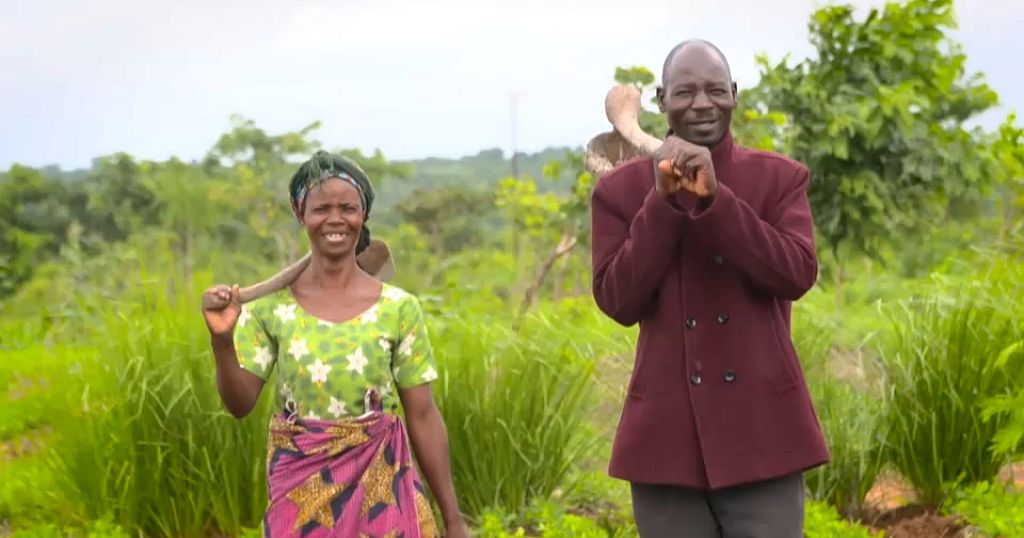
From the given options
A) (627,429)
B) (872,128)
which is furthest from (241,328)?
(872,128)

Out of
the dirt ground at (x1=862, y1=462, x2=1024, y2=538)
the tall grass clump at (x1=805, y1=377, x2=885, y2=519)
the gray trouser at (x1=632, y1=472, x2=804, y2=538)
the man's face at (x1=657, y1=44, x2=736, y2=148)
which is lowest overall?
the dirt ground at (x1=862, y1=462, x2=1024, y2=538)

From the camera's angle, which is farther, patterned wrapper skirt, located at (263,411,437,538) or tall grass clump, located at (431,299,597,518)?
tall grass clump, located at (431,299,597,518)

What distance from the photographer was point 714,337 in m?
2.71

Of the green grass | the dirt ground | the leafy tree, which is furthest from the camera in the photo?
the leafy tree

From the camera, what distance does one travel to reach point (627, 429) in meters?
2.81

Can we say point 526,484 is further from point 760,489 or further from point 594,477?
point 760,489

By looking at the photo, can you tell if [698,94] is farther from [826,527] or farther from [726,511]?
[826,527]

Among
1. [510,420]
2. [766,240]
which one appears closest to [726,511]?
[766,240]

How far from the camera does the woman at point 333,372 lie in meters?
2.87

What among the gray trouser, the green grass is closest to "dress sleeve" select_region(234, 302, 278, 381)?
the gray trouser

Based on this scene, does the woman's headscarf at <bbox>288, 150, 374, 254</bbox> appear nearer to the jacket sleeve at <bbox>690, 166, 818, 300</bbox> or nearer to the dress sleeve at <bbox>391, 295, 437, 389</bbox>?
the dress sleeve at <bbox>391, 295, 437, 389</bbox>

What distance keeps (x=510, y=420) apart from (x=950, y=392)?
169cm

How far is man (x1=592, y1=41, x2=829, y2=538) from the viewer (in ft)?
8.70

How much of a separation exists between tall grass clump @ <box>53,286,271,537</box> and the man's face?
8.29ft
